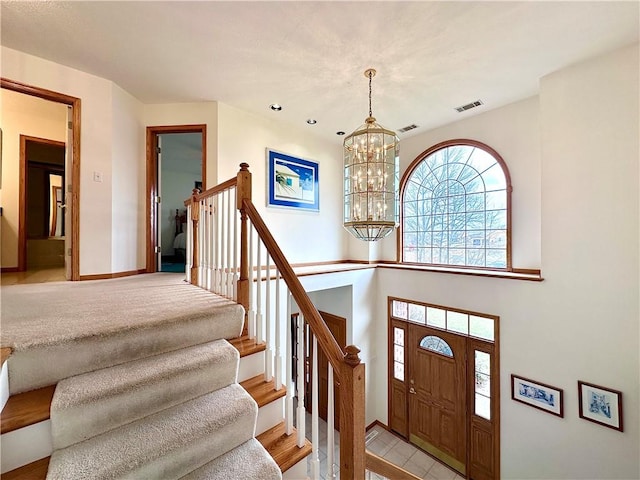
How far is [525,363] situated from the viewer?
10.8 feet

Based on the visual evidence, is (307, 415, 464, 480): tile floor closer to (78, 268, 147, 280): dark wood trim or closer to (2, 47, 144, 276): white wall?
(78, 268, 147, 280): dark wood trim

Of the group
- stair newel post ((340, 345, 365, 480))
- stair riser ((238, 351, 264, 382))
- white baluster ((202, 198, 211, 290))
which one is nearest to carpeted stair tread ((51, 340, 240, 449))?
stair riser ((238, 351, 264, 382))

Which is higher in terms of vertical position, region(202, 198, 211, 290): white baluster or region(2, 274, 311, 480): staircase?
region(202, 198, 211, 290): white baluster

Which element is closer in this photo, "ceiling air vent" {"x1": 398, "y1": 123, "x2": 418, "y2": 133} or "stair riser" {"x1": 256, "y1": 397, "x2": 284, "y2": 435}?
"stair riser" {"x1": 256, "y1": 397, "x2": 284, "y2": 435}

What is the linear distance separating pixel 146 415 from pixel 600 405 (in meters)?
3.99

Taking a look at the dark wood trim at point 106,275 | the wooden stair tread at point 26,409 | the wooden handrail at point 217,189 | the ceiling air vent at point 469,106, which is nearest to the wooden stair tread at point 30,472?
the wooden stair tread at point 26,409

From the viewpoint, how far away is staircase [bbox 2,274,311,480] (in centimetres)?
114

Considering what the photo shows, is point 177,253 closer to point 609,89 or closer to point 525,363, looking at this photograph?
point 525,363

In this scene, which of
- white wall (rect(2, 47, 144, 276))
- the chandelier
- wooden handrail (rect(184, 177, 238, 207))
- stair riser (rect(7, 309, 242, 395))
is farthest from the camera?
white wall (rect(2, 47, 144, 276))

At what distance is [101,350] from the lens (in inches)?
58.8

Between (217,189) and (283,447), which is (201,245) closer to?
(217,189)

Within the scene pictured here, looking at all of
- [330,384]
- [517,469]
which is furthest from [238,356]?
[517,469]

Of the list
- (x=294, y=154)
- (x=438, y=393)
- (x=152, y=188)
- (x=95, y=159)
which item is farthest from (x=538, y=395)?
(x=95, y=159)

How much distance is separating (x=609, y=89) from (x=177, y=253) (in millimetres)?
6839
